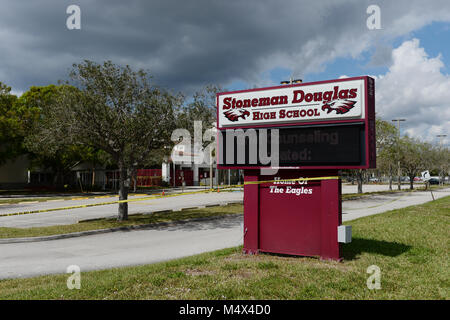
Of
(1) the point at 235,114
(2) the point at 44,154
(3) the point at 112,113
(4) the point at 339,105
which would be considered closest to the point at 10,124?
(2) the point at 44,154

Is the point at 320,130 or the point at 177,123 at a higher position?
the point at 177,123

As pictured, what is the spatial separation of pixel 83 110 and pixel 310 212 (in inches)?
426

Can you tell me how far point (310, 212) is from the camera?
8.08 metres

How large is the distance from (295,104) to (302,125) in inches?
21.5

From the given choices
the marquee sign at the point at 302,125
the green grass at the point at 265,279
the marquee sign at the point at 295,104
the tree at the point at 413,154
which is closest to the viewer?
the green grass at the point at 265,279

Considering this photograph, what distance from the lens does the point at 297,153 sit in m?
8.12

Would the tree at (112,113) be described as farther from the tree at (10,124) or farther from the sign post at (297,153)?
the tree at (10,124)

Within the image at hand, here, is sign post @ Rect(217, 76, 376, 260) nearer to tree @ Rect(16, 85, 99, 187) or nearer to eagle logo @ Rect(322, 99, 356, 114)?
eagle logo @ Rect(322, 99, 356, 114)

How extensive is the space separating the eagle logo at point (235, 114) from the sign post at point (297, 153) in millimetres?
25

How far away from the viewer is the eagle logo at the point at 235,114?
8.95m

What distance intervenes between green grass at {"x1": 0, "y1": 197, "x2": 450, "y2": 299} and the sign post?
0.57 meters

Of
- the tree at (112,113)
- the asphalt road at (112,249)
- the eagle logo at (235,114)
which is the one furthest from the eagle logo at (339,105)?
the tree at (112,113)
